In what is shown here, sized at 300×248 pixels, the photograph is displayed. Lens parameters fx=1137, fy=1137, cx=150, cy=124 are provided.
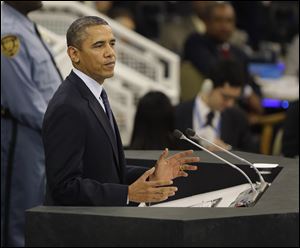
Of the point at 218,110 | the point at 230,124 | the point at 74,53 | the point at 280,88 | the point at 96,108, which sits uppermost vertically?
the point at 74,53

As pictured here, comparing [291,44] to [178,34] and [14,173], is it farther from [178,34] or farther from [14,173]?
[14,173]

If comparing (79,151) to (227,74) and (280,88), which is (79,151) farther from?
(280,88)

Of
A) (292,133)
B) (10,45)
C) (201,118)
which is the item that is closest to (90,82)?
(10,45)

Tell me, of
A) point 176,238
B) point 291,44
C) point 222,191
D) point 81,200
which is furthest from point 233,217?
point 291,44

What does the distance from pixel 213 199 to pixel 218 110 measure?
12.7 feet

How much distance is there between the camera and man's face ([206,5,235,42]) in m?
10.5

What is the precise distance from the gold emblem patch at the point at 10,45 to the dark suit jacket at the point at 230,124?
1889 mm

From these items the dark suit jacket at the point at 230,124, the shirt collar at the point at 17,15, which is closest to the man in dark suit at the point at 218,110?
the dark suit jacket at the point at 230,124

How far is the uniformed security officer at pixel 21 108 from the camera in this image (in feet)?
21.5

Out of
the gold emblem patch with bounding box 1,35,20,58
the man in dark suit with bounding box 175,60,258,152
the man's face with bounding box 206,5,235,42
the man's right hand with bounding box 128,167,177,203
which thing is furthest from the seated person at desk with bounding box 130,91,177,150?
the man's face with bounding box 206,5,235,42

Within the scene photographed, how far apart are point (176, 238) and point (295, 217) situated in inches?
16.0

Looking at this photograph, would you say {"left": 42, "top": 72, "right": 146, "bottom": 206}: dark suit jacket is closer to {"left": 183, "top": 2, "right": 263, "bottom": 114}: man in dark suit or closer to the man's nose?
the man's nose

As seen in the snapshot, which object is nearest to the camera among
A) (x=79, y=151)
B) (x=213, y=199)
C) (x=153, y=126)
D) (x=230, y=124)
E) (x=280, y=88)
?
(x=79, y=151)

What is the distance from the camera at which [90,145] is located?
4367 millimetres
